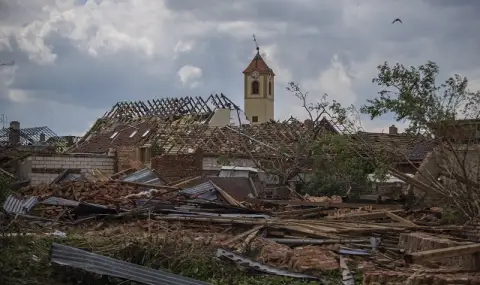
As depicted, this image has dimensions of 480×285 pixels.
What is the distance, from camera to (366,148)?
1928cm

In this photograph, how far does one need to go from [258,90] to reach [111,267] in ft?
160

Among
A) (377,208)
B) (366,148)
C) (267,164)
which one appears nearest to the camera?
(377,208)

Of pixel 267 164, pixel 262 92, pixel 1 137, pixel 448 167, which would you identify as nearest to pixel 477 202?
pixel 448 167

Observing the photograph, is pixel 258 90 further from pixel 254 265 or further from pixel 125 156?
pixel 254 265

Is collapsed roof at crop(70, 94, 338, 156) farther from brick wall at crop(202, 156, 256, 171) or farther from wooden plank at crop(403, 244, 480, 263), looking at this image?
wooden plank at crop(403, 244, 480, 263)

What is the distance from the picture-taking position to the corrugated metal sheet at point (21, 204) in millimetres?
Answer: 14706

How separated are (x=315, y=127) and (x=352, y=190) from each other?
4.74m

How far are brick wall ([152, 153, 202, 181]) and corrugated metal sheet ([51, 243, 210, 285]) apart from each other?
15441 millimetres

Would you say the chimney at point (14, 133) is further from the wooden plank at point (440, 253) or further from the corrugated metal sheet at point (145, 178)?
the wooden plank at point (440, 253)

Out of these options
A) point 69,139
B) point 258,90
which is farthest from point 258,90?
point 69,139

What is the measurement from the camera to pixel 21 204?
1549 cm

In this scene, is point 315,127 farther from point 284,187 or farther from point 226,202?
point 226,202

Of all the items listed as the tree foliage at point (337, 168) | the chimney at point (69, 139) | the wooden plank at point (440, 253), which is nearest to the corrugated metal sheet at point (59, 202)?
the tree foliage at point (337, 168)

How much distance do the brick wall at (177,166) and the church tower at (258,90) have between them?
31.5 m
